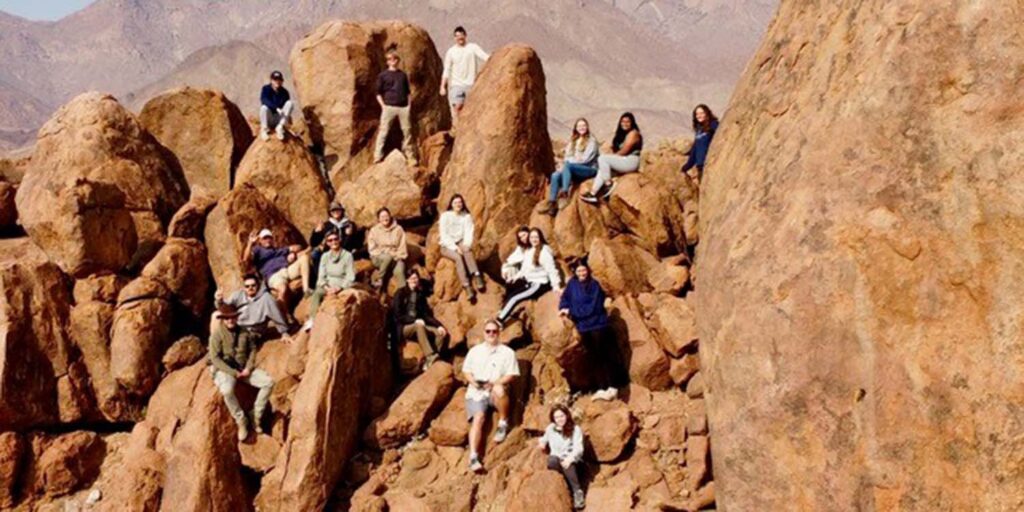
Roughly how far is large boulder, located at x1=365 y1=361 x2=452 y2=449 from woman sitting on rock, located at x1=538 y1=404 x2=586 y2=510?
2.28 meters

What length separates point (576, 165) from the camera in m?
14.1

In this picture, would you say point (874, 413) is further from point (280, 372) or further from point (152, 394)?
point (152, 394)

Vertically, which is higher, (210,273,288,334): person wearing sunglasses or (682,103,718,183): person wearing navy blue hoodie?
(682,103,718,183): person wearing navy blue hoodie

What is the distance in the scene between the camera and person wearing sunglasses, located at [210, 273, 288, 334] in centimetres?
1286

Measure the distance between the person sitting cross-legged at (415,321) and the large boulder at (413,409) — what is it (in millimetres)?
532

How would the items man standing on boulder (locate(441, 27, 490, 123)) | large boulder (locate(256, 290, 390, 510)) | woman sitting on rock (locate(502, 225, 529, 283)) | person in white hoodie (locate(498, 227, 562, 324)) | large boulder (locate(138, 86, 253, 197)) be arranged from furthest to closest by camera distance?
large boulder (locate(138, 86, 253, 197)) → man standing on boulder (locate(441, 27, 490, 123)) → woman sitting on rock (locate(502, 225, 529, 283)) → person in white hoodie (locate(498, 227, 562, 324)) → large boulder (locate(256, 290, 390, 510))

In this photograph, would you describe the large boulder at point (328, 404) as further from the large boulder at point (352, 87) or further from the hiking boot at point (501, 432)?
the large boulder at point (352, 87)

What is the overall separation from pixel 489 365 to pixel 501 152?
5372 millimetres

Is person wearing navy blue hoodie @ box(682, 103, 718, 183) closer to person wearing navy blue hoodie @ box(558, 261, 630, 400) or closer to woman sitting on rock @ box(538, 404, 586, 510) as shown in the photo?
A: person wearing navy blue hoodie @ box(558, 261, 630, 400)

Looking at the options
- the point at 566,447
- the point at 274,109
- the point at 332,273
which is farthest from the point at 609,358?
the point at 274,109

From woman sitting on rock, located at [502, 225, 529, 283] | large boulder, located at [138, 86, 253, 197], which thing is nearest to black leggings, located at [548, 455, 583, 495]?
woman sitting on rock, located at [502, 225, 529, 283]

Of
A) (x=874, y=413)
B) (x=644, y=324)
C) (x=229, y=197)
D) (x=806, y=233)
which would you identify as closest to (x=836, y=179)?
(x=806, y=233)

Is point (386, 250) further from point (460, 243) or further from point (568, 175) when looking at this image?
point (568, 175)

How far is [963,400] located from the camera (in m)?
5.62
